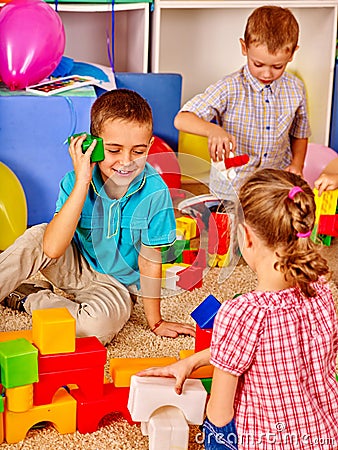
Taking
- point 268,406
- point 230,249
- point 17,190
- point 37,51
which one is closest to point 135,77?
point 37,51

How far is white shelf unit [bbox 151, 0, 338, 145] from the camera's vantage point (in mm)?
2248

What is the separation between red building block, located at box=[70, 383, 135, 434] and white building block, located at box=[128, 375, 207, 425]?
7 cm

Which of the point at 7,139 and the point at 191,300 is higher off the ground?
the point at 7,139

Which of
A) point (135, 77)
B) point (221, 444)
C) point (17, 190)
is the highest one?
point (135, 77)

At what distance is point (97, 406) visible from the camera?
1.00m

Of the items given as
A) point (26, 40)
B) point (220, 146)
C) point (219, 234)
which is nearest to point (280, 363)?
point (219, 234)

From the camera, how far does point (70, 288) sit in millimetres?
1350

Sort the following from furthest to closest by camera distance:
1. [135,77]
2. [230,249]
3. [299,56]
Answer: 1. [299,56]
2. [135,77]
3. [230,249]

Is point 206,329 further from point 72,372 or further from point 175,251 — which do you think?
point 175,251

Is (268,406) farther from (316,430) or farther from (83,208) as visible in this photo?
(83,208)

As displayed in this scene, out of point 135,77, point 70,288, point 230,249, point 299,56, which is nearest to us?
point 230,249

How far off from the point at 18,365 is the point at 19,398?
51 mm

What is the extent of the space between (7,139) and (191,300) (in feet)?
2.13

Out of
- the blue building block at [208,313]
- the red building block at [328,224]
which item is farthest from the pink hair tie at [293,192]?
the red building block at [328,224]
